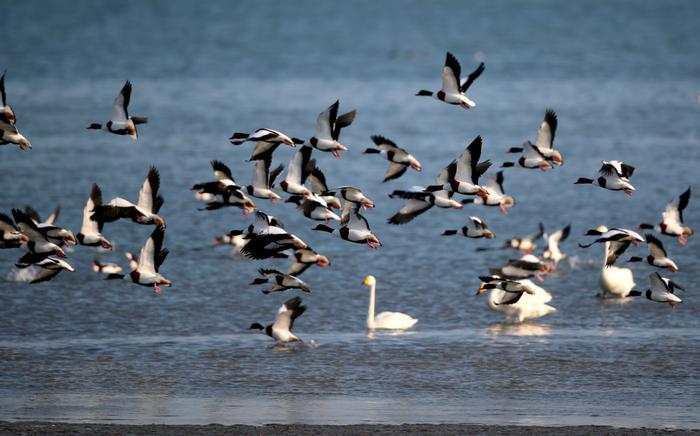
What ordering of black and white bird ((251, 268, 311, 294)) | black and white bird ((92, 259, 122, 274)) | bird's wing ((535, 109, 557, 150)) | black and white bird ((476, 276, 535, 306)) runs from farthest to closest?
black and white bird ((92, 259, 122, 274)) → bird's wing ((535, 109, 557, 150)) → black and white bird ((476, 276, 535, 306)) → black and white bird ((251, 268, 311, 294))

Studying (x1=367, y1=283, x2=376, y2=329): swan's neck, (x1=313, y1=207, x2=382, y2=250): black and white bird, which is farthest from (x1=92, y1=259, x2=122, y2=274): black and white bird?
(x1=313, y1=207, x2=382, y2=250): black and white bird

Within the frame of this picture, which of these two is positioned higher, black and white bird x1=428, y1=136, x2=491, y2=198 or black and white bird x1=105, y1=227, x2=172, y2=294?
black and white bird x1=428, y1=136, x2=491, y2=198

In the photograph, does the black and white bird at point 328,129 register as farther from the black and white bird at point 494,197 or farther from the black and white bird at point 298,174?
the black and white bird at point 494,197

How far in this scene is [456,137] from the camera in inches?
1826

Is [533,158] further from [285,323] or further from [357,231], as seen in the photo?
[285,323]

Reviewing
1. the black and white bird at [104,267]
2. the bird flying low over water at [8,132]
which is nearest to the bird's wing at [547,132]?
the bird flying low over water at [8,132]

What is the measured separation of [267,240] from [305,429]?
3.62 m

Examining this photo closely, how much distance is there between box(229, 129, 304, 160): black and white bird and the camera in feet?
54.5

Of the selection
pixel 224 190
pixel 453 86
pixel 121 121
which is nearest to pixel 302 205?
pixel 224 190

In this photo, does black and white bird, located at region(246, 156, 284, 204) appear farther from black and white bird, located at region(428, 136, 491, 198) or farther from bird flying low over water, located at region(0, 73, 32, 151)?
bird flying low over water, located at region(0, 73, 32, 151)

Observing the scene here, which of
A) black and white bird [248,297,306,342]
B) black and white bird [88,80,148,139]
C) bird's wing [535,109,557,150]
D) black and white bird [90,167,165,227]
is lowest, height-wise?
black and white bird [248,297,306,342]

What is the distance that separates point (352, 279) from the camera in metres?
23.5

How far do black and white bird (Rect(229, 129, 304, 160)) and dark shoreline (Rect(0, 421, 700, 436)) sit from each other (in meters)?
4.09

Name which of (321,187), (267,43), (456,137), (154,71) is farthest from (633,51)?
(321,187)
